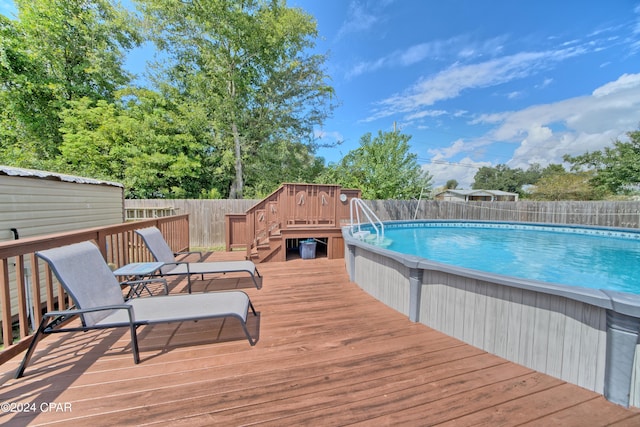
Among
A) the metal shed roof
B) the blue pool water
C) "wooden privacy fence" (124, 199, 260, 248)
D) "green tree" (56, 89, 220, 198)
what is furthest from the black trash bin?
"green tree" (56, 89, 220, 198)

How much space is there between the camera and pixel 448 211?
14.4m

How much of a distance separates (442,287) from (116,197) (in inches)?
310

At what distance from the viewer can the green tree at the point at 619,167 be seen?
58.3 feet

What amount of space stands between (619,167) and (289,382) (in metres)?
28.6

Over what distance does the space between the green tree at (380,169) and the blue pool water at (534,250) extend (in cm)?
392

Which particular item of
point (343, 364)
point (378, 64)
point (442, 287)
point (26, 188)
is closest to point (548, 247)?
point (442, 287)

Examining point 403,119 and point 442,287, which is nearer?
point 442,287

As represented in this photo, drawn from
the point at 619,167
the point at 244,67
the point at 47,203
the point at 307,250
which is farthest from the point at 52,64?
the point at 619,167

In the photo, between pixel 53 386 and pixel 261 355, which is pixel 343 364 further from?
pixel 53 386

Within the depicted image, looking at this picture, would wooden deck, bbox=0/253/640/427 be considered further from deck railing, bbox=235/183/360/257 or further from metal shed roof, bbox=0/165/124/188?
deck railing, bbox=235/183/360/257

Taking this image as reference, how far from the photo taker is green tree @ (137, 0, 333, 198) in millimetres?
11570

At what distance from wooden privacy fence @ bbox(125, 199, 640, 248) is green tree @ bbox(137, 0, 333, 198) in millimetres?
3017

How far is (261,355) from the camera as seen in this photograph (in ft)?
7.25

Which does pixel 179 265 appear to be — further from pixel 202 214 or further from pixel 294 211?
pixel 202 214
